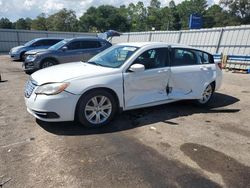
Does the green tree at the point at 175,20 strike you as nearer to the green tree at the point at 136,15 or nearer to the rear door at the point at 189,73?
the green tree at the point at 136,15

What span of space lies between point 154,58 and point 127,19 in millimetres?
97383

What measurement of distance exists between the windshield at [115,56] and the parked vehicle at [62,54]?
17.9 ft

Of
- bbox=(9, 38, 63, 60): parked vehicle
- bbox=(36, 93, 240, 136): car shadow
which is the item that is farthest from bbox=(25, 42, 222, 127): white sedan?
bbox=(9, 38, 63, 60): parked vehicle

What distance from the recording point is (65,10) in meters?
80.3

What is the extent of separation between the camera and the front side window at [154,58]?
5.23m

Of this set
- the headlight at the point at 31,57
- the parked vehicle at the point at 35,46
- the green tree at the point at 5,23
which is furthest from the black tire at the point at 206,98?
the green tree at the point at 5,23

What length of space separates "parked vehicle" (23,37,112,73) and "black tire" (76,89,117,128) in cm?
664

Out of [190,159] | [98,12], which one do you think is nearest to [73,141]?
[190,159]

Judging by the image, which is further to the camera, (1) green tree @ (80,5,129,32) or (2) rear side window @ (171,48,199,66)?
(1) green tree @ (80,5,129,32)

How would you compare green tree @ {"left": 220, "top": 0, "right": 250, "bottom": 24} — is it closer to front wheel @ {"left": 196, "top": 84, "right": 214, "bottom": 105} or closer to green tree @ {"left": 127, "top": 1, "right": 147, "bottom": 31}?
green tree @ {"left": 127, "top": 1, "right": 147, "bottom": 31}

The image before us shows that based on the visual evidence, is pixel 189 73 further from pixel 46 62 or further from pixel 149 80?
pixel 46 62

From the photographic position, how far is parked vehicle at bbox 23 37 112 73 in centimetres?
1061

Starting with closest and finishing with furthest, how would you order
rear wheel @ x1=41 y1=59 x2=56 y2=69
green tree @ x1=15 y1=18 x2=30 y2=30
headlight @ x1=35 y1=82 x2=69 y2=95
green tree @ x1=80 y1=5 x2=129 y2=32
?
headlight @ x1=35 y1=82 x2=69 y2=95 < rear wheel @ x1=41 y1=59 x2=56 y2=69 < green tree @ x1=80 y1=5 x2=129 y2=32 < green tree @ x1=15 y1=18 x2=30 y2=30

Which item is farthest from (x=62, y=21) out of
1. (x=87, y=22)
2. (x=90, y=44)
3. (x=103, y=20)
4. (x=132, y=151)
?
(x=132, y=151)
